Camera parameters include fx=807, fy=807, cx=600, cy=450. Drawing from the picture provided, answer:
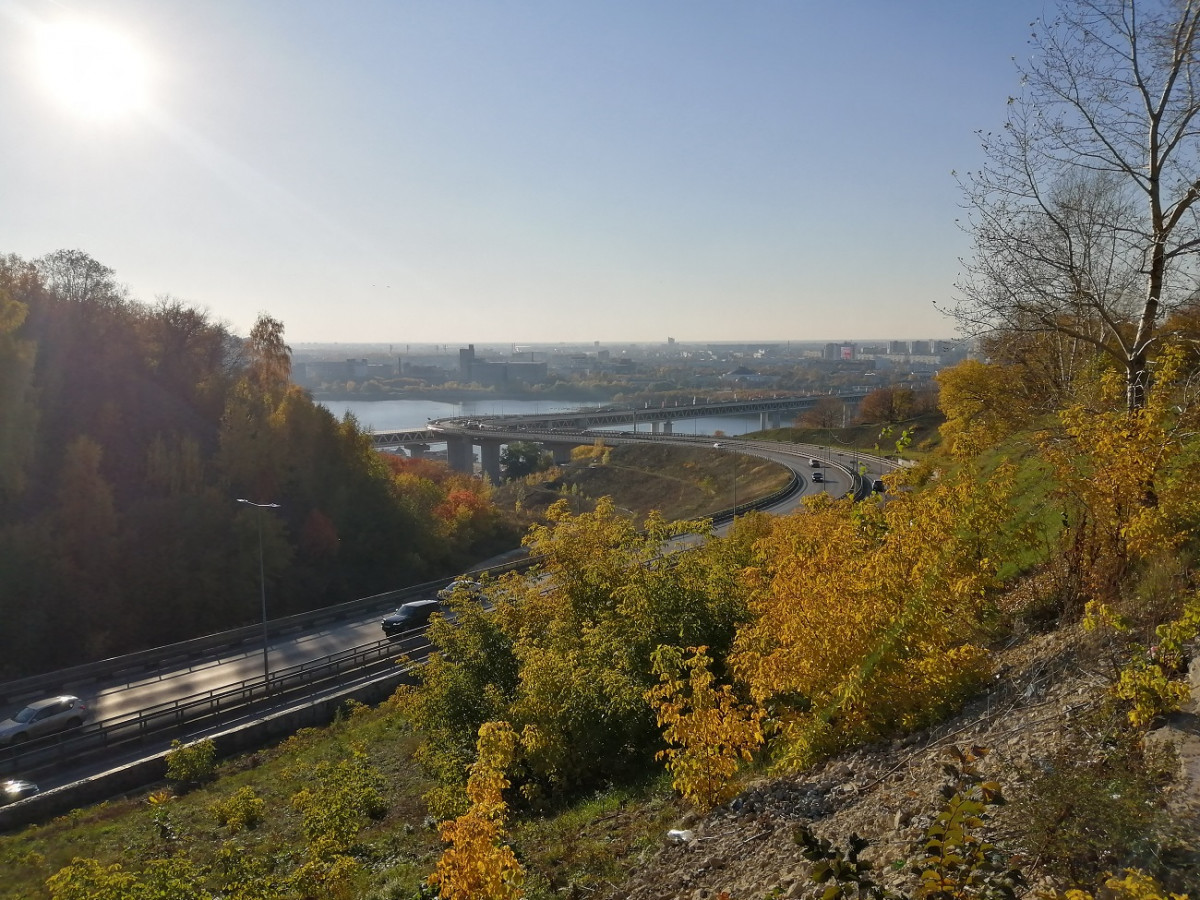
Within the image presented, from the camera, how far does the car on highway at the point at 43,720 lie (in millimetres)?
17797

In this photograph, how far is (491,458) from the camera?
80.9 m

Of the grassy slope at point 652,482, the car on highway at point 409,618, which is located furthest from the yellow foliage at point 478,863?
the grassy slope at point 652,482

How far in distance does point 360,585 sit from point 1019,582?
3010cm

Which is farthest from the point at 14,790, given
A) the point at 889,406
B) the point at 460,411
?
the point at 460,411

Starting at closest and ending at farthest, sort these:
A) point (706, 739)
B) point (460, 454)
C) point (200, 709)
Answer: point (706, 739)
point (200, 709)
point (460, 454)

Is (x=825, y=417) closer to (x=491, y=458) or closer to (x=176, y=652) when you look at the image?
(x=491, y=458)

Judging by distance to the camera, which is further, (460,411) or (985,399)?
(460,411)

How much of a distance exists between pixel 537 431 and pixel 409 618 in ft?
190

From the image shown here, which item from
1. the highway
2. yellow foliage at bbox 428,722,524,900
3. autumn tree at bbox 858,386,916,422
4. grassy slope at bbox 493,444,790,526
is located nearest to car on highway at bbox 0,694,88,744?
the highway

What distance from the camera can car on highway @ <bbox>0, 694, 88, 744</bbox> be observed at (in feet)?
58.4

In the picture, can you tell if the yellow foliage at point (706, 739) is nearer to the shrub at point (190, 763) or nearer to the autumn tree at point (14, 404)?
the shrub at point (190, 763)

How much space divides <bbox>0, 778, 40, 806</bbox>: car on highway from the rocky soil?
46.3 feet

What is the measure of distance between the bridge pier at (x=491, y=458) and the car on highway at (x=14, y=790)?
209 ft

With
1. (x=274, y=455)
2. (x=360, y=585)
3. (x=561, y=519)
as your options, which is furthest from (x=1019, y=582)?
(x=274, y=455)
